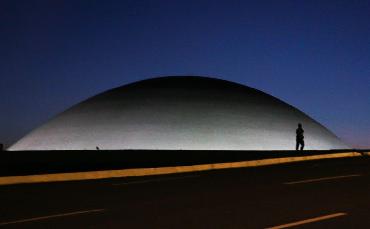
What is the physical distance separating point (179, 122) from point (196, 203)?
38.4m

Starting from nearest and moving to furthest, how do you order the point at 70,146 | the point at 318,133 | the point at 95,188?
the point at 95,188
the point at 70,146
the point at 318,133

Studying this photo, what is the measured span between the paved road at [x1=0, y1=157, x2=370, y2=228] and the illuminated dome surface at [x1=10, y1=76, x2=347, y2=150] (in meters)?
30.9

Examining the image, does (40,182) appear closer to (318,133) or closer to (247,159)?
(247,159)

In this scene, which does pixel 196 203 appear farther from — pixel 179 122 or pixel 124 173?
pixel 179 122

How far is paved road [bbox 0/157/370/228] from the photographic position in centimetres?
868

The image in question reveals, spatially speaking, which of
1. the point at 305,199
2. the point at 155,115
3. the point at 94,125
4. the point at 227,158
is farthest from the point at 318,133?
the point at 305,199

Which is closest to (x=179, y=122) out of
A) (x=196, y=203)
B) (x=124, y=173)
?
(x=124, y=173)

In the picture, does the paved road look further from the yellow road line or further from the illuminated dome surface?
the illuminated dome surface

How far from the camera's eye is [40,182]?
1773 cm

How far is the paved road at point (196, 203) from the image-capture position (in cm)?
868

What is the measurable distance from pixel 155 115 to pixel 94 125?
17.6ft

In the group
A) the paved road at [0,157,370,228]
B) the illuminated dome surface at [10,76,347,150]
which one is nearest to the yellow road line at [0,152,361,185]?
the paved road at [0,157,370,228]

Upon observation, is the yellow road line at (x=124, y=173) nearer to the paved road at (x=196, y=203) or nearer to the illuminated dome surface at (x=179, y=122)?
the paved road at (x=196, y=203)

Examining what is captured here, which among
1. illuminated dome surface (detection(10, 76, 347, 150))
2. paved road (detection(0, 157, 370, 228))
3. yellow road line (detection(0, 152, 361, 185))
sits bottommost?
paved road (detection(0, 157, 370, 228))
